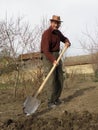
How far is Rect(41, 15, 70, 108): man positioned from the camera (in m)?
8.98

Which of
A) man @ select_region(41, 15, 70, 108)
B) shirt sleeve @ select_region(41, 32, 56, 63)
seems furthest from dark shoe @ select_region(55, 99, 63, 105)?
shirt sleeve @ select_region(41, 32, 56, 63)

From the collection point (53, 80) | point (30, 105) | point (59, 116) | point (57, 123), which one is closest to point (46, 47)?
point (53, 80)

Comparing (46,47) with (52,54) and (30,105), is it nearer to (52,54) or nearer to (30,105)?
(52,54)

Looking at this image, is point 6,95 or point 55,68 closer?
point 55,68

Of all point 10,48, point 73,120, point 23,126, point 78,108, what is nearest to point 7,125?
point 23,126

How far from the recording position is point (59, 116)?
27.1ft

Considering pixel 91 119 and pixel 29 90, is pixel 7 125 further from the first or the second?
pixel 29 90

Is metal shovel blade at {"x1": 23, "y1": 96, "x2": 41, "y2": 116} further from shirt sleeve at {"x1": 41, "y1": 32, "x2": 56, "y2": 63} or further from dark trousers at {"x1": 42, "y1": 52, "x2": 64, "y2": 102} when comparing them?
shirt sleeve at {"x1": 41, "y1": 32, "x2": 56, "y2": 63}

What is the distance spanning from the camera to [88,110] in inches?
343

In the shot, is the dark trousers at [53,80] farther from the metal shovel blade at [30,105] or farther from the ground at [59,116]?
the metal shovel blade at [30,105]

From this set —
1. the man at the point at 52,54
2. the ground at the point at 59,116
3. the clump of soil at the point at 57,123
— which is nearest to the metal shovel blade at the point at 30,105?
the ground at the point at 59,116

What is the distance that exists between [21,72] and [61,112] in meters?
3.77

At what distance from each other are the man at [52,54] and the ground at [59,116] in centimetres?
28

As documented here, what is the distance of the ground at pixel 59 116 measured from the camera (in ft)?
25.4
